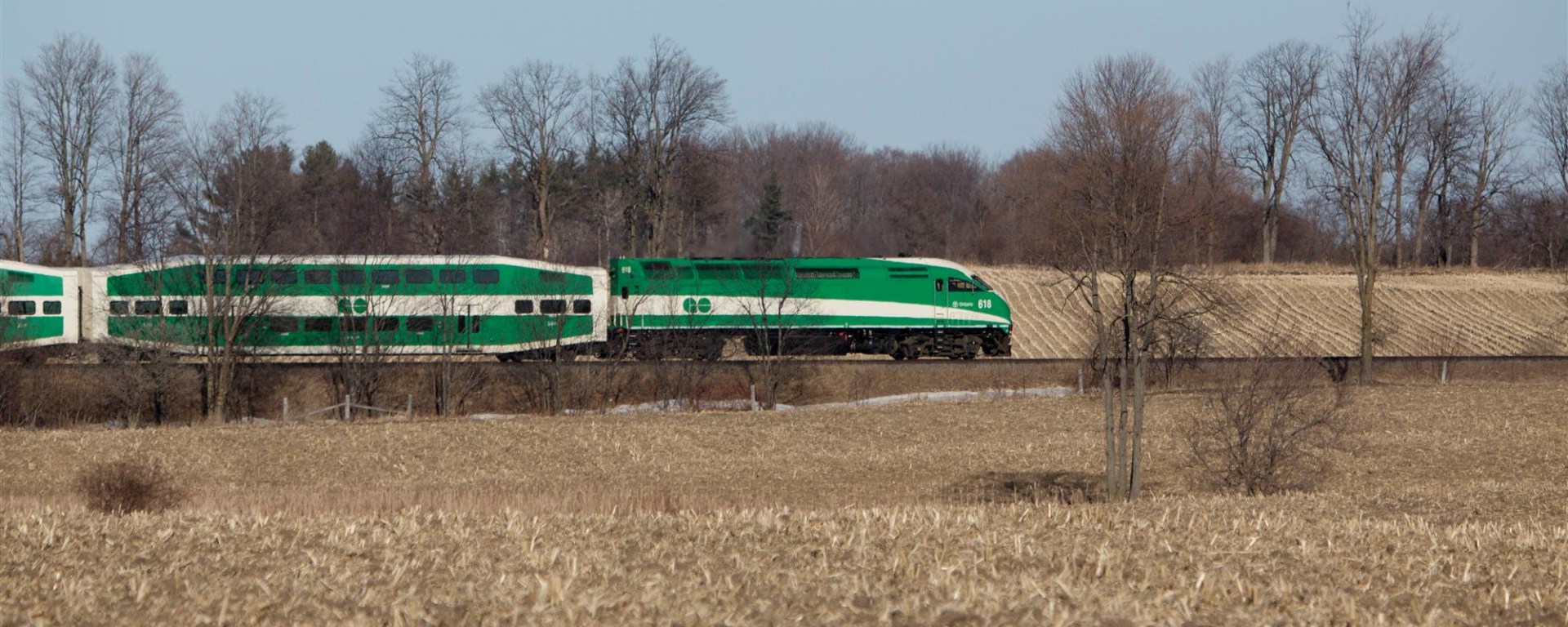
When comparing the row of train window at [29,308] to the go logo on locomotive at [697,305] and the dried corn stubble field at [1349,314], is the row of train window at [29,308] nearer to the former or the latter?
the go logo on locomotive at [697,305]

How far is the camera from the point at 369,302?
44781 mm

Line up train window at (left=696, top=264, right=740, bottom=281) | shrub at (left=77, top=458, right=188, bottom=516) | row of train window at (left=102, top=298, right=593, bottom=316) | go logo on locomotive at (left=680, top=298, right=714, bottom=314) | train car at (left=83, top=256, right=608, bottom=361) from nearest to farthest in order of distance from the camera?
shrub at (left=77, top=458, right=188, bottom=516)
row of train window at (left=102, top=298, right=593, bottom=316)
train car at (left=83, top=256, right=608, bottom=361)
train window at (left=696, top=264, right=740, bottom=281)
go logo on locomotive at (left=680, top=298, right=714, bottom=314)

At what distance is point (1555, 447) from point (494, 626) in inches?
1183

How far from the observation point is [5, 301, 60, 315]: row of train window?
142 feet

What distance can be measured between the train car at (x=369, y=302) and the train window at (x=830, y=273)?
681 centimetres

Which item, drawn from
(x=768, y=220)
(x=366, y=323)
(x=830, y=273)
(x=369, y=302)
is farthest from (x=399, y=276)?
(x=830, y=273)

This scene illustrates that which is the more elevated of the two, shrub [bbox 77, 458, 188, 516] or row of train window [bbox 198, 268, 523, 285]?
row of train window [bbox 198, 268, 523, 285]

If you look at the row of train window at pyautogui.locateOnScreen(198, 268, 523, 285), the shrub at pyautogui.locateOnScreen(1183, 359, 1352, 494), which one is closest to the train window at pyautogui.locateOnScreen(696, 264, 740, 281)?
the row of train window at pyautogui.locateOnScreen(198, 268, 523, 285)

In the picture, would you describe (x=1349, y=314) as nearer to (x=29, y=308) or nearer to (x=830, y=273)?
(x=830, y=273)

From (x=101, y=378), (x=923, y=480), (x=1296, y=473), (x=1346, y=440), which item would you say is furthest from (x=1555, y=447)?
(x=101, y=378)

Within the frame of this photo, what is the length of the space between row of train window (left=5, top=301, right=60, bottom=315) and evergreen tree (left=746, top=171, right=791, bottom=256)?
23122 millimetres

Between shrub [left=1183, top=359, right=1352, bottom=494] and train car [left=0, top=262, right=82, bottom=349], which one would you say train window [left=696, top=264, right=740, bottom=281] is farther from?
shrub [left=1183, top=359, right=1352, bottom=494]

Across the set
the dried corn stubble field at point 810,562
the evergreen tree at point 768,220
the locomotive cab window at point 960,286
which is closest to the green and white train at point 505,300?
the locomotive cab window at point 960,286

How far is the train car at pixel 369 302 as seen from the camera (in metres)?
43.2
